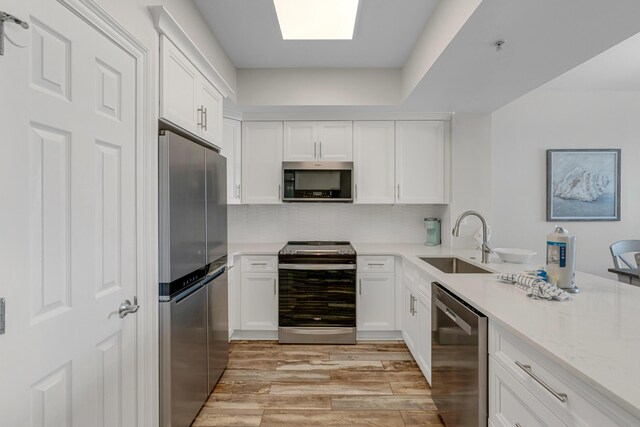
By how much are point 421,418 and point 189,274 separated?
1700 mm

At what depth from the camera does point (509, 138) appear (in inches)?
146

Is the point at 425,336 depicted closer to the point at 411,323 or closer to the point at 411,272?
the point at 411,323

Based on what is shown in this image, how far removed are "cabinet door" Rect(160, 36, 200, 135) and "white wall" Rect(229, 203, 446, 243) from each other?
1.77 m

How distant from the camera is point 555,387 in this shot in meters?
1.01

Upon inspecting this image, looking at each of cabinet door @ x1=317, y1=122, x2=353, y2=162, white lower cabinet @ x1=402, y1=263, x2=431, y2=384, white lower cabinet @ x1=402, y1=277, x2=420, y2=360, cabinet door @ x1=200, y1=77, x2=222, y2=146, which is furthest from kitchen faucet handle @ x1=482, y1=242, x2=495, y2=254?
cabinet door @ x1=200, y1=77, x2=222, y2=146

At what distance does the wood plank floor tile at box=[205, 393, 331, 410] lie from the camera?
2145mm

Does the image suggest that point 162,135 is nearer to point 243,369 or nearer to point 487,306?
point 487,306

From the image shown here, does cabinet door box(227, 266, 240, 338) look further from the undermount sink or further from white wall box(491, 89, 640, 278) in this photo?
white wall box(491, 89, 640, 278)

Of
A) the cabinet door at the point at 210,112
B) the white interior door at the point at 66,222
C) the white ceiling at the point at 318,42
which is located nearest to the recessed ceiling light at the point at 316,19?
the white ceiling at the point at 318,42

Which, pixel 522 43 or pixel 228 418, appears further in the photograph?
pixel 228 418

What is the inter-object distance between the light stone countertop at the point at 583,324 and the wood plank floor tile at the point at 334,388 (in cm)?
97

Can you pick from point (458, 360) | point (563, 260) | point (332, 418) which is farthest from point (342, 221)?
point (563, 260)

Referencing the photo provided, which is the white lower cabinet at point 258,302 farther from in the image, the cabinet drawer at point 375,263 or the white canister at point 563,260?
the white canister at point 563,260

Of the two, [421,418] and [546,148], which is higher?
[546,148]
